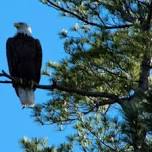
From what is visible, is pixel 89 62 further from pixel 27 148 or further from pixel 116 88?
pixel 27 148

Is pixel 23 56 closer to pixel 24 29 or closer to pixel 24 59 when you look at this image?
pixel 24 59

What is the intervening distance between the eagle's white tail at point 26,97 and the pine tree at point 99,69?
440 millimetres

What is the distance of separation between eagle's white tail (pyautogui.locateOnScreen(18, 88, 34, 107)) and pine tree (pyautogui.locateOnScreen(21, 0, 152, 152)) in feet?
1.44

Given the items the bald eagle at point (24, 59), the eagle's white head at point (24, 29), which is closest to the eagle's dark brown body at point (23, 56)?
the bald eagle at point (24, 59)

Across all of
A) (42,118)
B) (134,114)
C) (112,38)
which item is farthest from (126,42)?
(134,114)

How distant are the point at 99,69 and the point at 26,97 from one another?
1144 millimetres

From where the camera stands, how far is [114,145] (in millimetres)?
6289

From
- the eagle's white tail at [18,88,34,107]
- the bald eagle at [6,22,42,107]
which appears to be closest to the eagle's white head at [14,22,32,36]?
the bald eagle at [6,22,42,107]

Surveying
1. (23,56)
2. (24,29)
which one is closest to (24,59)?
(23,56)

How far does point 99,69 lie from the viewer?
6.89 meters

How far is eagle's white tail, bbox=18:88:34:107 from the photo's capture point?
19.7 ft

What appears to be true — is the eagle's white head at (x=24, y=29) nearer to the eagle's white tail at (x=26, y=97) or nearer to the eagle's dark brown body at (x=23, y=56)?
the eagle's dark brown body at (x=23, y=56)

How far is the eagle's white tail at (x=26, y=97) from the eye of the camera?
600cm

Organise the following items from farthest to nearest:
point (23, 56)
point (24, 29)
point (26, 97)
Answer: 1. point (24, 29)
2. point (23, 56)
3. point (26, 97)
